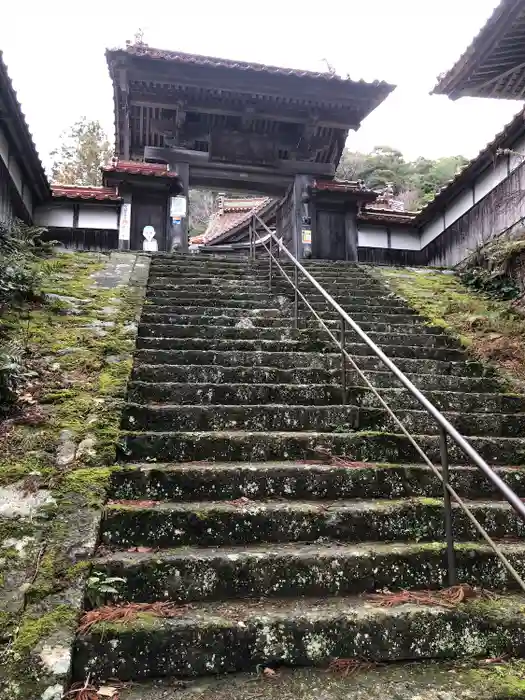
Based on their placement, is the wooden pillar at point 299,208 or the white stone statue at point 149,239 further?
the wooden pillar at point 299,208

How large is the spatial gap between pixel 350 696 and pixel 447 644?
62 centimetres

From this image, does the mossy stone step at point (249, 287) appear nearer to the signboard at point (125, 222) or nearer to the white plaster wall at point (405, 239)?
the signboard at point (125, 222)

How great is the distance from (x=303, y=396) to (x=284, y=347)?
1.00 m

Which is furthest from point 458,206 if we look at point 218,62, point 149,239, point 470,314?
point 149,239

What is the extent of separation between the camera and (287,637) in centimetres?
234

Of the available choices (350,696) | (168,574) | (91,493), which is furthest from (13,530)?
(350,696)

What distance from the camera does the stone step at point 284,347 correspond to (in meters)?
5.04

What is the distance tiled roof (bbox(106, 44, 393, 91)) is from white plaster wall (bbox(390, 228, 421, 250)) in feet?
12.4

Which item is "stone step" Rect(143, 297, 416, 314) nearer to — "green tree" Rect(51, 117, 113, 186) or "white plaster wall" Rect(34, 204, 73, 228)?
"white plaster wall" Rect(34, 204, 73, 228)

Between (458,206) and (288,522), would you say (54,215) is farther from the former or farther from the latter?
(288,522)

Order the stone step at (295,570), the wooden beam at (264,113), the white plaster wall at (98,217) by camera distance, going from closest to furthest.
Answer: the stone step at (295,570), the wooden beam at (264,113), the white plaster wall at (98,217)

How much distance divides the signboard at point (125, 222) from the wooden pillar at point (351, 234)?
529cm

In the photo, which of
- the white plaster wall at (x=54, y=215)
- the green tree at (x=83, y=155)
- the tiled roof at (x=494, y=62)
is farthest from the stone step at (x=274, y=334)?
the green tree at (x=83, y=155)

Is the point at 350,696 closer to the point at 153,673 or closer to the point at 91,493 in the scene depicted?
the point at 153,673
